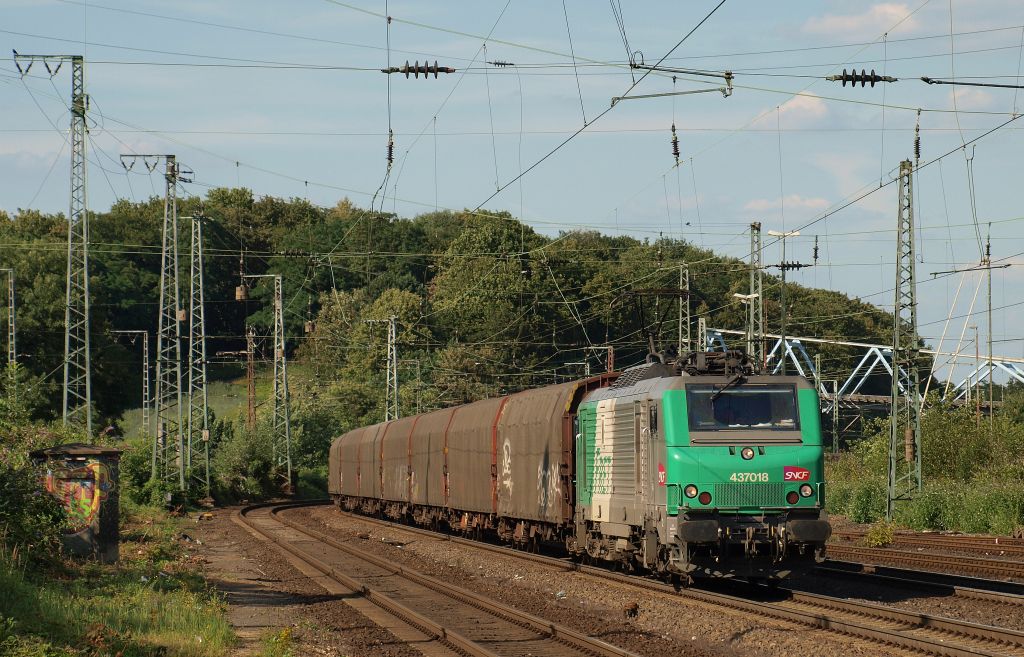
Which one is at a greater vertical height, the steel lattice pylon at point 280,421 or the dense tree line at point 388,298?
the dense tree line at point 388,298

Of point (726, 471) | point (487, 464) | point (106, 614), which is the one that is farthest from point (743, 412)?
point (487, 464)

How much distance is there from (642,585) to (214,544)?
55.6ft

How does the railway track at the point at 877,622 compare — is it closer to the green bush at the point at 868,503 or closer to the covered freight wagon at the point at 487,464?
the covered freight wagon at the point at 487,464

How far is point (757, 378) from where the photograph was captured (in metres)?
17.8

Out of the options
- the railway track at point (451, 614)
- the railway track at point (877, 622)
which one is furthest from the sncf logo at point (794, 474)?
the railway track at point (451, 614)

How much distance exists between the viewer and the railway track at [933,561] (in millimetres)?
21688

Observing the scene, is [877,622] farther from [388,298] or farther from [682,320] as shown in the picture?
[388,298]

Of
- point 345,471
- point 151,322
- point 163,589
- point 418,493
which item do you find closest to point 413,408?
point 345,471

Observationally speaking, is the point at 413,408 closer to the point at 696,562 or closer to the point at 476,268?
the point at 476,268

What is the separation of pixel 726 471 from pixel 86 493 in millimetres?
11058

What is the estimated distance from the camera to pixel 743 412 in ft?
58.0

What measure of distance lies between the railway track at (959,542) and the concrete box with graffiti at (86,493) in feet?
55.1

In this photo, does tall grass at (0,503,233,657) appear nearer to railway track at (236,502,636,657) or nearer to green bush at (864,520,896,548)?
railway track at (236,502,636,657)

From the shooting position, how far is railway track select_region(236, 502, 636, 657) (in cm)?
1406
